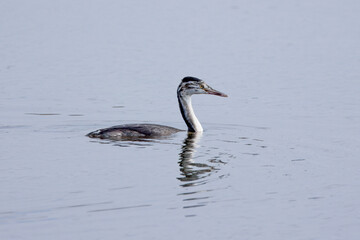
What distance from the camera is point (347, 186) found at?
440 inches

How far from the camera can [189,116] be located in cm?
1609

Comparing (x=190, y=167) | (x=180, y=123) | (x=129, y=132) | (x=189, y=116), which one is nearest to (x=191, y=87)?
(x=189, y=116)

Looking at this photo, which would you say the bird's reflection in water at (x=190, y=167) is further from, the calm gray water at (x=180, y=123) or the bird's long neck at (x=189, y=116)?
the bird's long neck at (x=189, y=116)

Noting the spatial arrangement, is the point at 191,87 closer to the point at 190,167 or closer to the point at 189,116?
the point at 189,116

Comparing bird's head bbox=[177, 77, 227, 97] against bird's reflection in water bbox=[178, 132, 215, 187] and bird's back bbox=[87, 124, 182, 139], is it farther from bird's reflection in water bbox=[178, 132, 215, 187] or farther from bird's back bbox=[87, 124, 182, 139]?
bird's reflection in water bbox=[178, 132, 215, 187]

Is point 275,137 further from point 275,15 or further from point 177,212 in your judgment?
point 275,15

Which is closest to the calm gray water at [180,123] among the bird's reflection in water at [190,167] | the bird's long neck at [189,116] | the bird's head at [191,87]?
the bird's reflection in water at [190,167]

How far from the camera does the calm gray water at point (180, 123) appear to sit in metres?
9.47

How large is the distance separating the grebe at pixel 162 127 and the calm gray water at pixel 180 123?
0.28 metres

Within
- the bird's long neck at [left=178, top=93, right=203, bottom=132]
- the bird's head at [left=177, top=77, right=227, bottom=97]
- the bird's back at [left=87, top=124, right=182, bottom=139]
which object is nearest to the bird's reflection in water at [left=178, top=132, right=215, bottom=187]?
the bird's back at [left=87, top=124, right=182, bottom=139]

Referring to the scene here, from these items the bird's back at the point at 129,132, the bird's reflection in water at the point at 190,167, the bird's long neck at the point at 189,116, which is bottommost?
the bird's reflection in water at the point at 190,167

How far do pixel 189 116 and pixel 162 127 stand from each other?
1.20 metres

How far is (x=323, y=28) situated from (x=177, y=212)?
22.6 metres

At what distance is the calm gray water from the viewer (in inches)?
373
